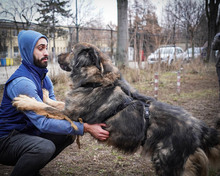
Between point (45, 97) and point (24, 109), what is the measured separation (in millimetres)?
772

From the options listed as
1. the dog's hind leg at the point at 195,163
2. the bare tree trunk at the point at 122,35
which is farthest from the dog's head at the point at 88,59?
the bare tree trunk at the point at 122,35

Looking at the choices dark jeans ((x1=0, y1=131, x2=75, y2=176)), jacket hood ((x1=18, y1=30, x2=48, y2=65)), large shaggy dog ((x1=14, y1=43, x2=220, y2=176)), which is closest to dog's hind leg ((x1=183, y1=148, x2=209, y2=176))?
large shaggy dog ((x1=14, y1=43, x2=220, y2=176))

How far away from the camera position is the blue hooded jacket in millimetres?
2176

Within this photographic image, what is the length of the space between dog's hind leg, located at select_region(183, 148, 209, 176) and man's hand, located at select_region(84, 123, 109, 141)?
0.94 m

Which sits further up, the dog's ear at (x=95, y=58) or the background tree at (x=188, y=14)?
the background tree at (x=188, y=14)

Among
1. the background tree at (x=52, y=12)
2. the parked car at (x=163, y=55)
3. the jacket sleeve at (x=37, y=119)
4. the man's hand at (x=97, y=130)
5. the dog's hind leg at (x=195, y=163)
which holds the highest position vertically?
the background tree at (x=52, y=12)

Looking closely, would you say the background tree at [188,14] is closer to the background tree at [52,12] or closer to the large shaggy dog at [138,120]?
the background tree at [52,12]

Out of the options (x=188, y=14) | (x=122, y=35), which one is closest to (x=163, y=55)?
(x=122, y=35)

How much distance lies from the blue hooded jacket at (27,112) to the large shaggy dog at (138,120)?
12 centimetres

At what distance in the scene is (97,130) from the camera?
219cm

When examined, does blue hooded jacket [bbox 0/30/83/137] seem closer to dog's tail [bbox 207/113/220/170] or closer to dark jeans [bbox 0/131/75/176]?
dark jeans [bbox 0/131/75/176]

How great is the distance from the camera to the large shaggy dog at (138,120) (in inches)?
81.2

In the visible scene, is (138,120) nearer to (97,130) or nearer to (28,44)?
Result: (97,130)

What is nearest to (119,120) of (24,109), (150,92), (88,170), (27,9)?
(24,109)
